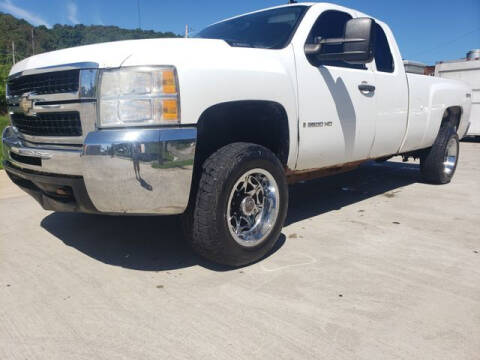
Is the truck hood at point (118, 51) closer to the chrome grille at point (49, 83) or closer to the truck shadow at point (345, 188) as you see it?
the chrome grille at point (49, 83)

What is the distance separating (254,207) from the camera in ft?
9.54

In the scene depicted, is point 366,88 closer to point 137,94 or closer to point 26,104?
point 137,94

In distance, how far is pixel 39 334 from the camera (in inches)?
78.9

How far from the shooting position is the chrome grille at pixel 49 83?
238 centimetres

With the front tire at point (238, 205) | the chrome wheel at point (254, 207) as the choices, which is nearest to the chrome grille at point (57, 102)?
the front tire at point (238, 205)

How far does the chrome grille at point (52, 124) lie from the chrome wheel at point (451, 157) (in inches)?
200

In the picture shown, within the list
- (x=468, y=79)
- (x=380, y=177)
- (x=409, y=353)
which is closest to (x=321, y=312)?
(x=409, y=353)

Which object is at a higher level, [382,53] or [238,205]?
[382,53]

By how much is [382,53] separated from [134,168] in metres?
3.29

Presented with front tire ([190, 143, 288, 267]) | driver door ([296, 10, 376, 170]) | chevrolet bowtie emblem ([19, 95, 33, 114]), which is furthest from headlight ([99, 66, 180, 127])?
driver door ([296, 10, 376, 170])

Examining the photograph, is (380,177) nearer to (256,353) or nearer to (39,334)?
(256,353)

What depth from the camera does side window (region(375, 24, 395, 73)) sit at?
4.23 metres

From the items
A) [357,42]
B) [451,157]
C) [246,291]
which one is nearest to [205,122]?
[246,291]

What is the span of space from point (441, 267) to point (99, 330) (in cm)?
227
